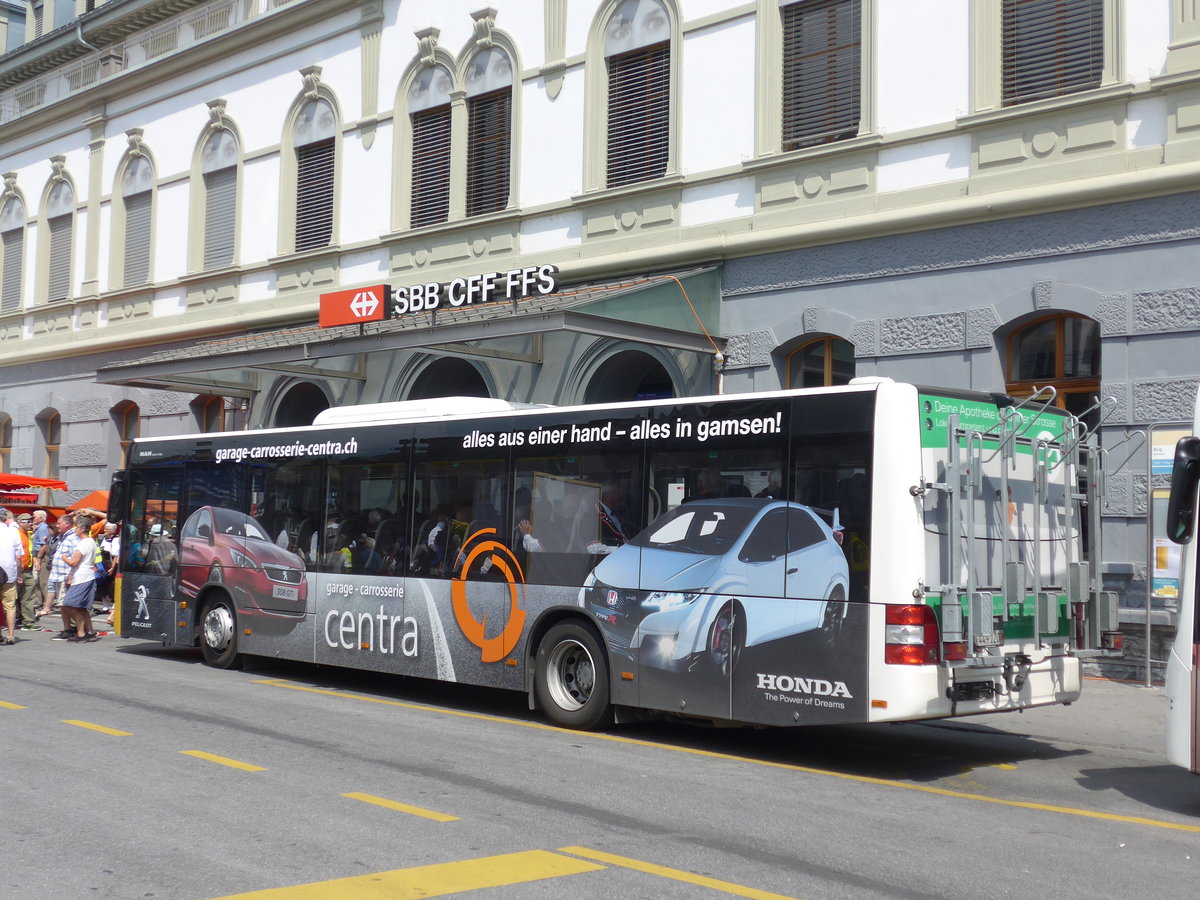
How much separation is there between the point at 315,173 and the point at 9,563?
A: 1019 centimetres

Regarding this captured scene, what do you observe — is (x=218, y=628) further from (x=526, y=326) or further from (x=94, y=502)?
(x=94, y=502)

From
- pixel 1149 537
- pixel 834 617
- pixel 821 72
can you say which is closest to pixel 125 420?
pixel 821 72

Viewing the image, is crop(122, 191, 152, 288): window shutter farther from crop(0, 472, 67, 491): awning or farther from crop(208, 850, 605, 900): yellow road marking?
crop(208, 850, 605, 900): yellow road marking

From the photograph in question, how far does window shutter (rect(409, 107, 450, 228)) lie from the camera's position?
22453 millimetres

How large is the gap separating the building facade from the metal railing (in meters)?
0.12

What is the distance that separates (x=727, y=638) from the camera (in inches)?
395

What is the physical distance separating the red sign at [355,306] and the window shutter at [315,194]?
3.20m

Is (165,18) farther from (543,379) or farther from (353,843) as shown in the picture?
(353,843)

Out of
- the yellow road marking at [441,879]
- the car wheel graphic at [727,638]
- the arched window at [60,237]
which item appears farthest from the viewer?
the arched window at [60,237]

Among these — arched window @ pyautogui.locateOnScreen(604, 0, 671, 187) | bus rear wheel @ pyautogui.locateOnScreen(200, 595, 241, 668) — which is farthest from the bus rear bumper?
arched window @ pyautogui.locateOnScreen(604, 0, 671, 187)

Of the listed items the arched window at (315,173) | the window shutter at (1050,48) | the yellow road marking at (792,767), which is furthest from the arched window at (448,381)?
the window shutter at (1050,48)

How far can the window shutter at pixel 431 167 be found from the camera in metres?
22.5

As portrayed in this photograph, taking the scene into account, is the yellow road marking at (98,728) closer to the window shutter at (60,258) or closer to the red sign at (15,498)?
the red sign at (15,498)

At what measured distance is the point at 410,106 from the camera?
75.6 feet
